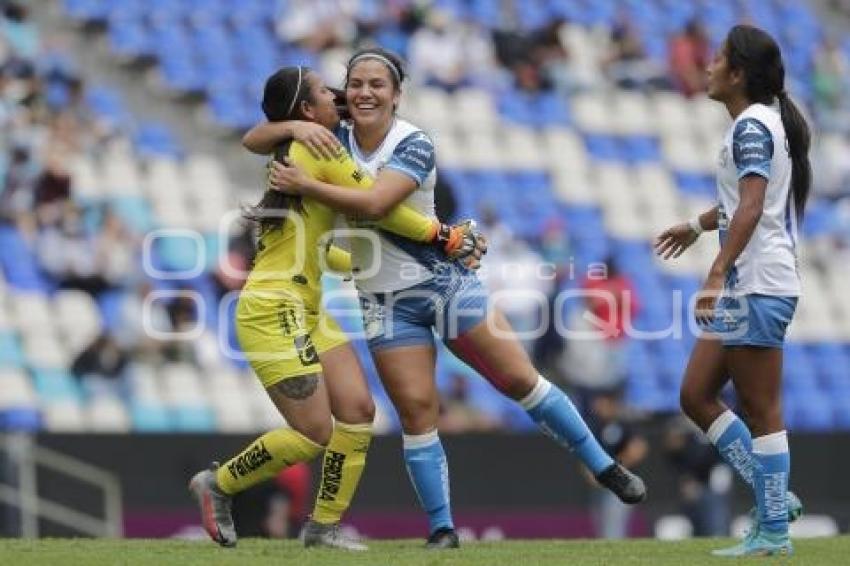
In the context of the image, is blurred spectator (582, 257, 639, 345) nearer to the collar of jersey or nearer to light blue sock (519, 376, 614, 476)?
light blue sock (519, 376, 614, 476)

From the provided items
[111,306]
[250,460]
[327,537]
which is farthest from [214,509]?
[111,306]

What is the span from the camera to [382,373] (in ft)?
31.2

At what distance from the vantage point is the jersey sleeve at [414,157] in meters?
9.30

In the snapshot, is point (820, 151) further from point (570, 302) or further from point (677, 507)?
point (677, 507)

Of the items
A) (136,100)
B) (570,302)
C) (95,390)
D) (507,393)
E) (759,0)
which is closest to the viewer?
(507,393)

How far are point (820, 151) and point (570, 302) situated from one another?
5864mm

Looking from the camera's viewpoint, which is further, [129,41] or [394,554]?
[129,41]

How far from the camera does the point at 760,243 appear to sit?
352 inches

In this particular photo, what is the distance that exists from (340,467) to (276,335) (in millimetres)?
736

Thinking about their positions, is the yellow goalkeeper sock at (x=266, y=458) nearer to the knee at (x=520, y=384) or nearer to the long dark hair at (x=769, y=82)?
the knee at (x=520, y=384)

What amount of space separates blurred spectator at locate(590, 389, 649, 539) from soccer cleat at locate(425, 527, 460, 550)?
17.0 ft

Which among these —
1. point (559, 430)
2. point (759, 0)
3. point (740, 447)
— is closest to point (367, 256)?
point (559, 430)

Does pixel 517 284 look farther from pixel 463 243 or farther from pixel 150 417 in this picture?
pixel 463 243

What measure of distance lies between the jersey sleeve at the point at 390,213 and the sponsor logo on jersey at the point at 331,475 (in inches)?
44.7
